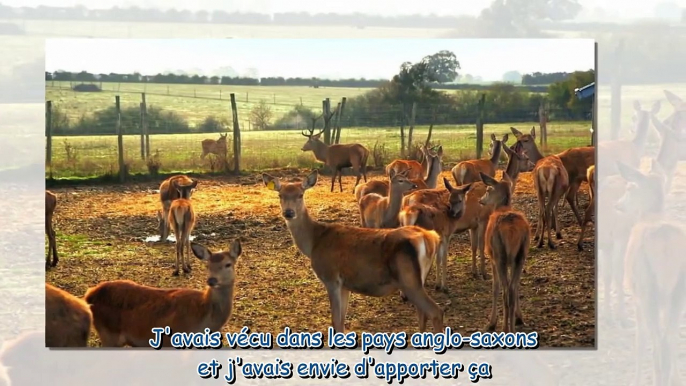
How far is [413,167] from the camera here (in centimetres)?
922

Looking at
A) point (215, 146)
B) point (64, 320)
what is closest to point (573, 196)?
point (215, 146)

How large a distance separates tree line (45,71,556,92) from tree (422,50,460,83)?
0.08 meters

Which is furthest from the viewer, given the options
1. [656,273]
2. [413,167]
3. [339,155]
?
[413,167]

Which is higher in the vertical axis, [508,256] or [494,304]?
[508,256]

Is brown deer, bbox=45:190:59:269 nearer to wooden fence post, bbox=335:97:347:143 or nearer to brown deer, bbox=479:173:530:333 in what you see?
wooden fence post, bbox=335:97:347:143

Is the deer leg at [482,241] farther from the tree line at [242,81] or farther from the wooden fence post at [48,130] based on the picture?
the wooden fence post at [48,130]

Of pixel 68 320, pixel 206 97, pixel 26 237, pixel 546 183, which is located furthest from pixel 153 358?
pixel 546 183

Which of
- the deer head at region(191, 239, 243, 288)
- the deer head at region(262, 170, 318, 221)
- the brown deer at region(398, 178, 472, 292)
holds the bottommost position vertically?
the deer head at region(191, 239, 243, 288)

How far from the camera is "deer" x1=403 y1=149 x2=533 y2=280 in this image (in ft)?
29.9

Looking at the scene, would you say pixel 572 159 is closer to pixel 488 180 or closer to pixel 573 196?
pixel 573 196

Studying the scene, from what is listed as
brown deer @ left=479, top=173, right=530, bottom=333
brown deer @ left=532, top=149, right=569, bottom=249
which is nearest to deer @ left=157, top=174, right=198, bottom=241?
brown deer @ left=479, top=173, right=530, bottom=333

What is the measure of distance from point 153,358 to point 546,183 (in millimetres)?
2906

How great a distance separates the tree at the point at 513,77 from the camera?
8773 mm

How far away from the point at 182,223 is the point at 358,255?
1.35m
